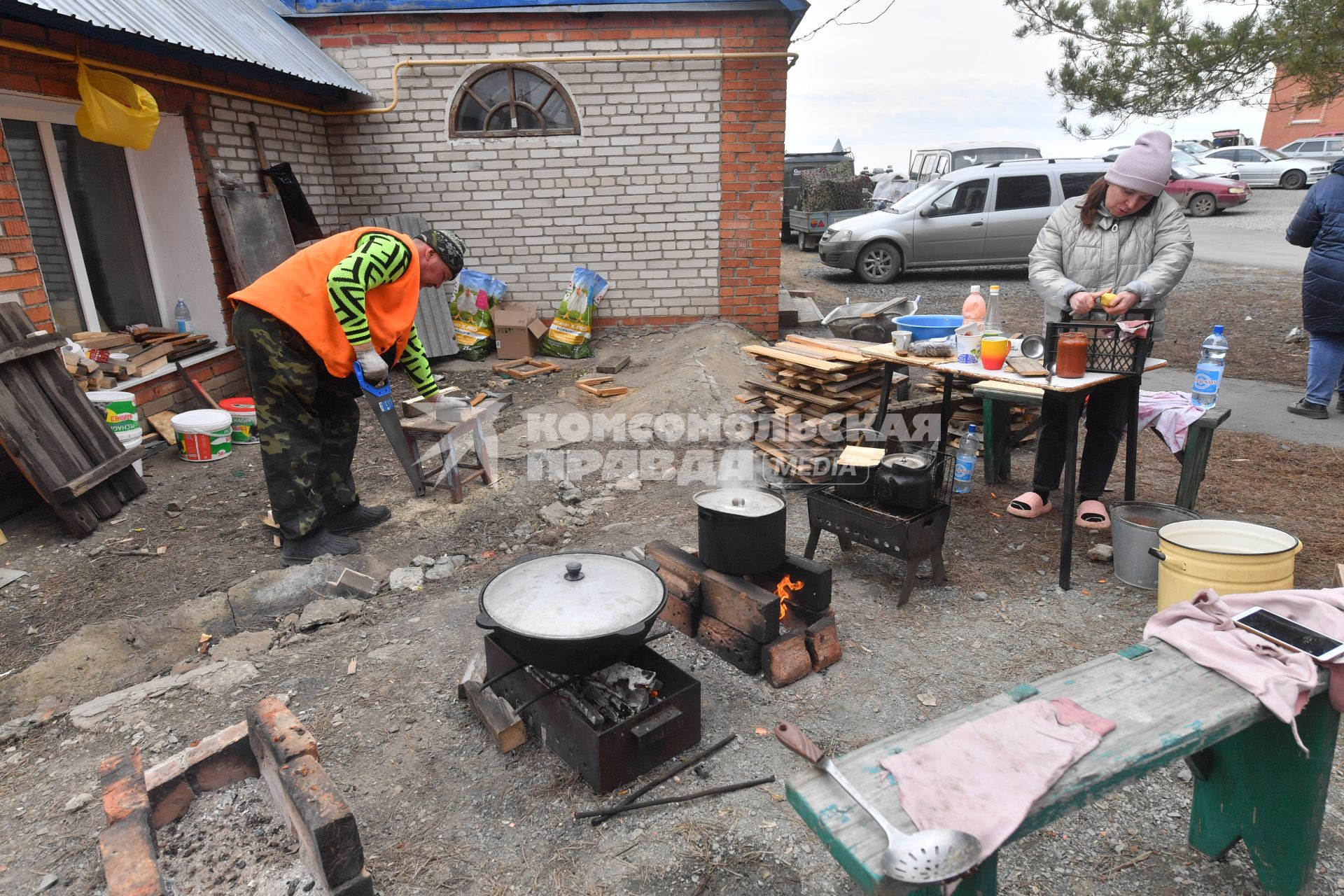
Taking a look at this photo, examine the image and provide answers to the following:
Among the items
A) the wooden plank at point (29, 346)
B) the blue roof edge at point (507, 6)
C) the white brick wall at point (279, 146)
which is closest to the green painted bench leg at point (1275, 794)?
the wooden plank at point (29, 346)

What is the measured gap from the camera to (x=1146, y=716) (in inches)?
74.2

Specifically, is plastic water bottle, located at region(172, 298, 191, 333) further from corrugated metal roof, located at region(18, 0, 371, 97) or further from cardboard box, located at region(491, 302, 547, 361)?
cardboard box, located at region(491, 302, 547, 361)

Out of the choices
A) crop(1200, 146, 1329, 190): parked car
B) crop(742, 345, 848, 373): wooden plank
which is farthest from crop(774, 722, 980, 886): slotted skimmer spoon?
crop(1200, 146, 1329, 190): parked car

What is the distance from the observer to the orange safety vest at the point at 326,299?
3.93 m

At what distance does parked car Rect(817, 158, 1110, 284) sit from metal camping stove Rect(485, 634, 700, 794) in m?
11.6

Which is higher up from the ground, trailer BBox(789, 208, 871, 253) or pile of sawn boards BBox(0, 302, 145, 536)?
trailer BBox(789, 208, 871, 253)

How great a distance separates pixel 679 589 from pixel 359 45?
7328 millimetres

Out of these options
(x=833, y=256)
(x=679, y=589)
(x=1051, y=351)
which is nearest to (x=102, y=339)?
(x=679, y=589)

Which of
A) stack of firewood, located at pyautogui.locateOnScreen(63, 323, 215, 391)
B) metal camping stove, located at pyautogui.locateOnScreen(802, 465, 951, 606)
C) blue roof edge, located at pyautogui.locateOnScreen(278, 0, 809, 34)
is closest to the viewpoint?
metal camping stove, located at pyautogui.locateOnScreen(802, 465, 951, 606)

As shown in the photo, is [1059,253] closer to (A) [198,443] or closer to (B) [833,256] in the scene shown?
(A) [198,443]

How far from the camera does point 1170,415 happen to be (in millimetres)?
4234

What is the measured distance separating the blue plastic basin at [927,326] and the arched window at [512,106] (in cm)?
498

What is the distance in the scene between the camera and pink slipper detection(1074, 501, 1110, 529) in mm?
4469

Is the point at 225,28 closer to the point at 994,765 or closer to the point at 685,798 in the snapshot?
the point at 685,798
